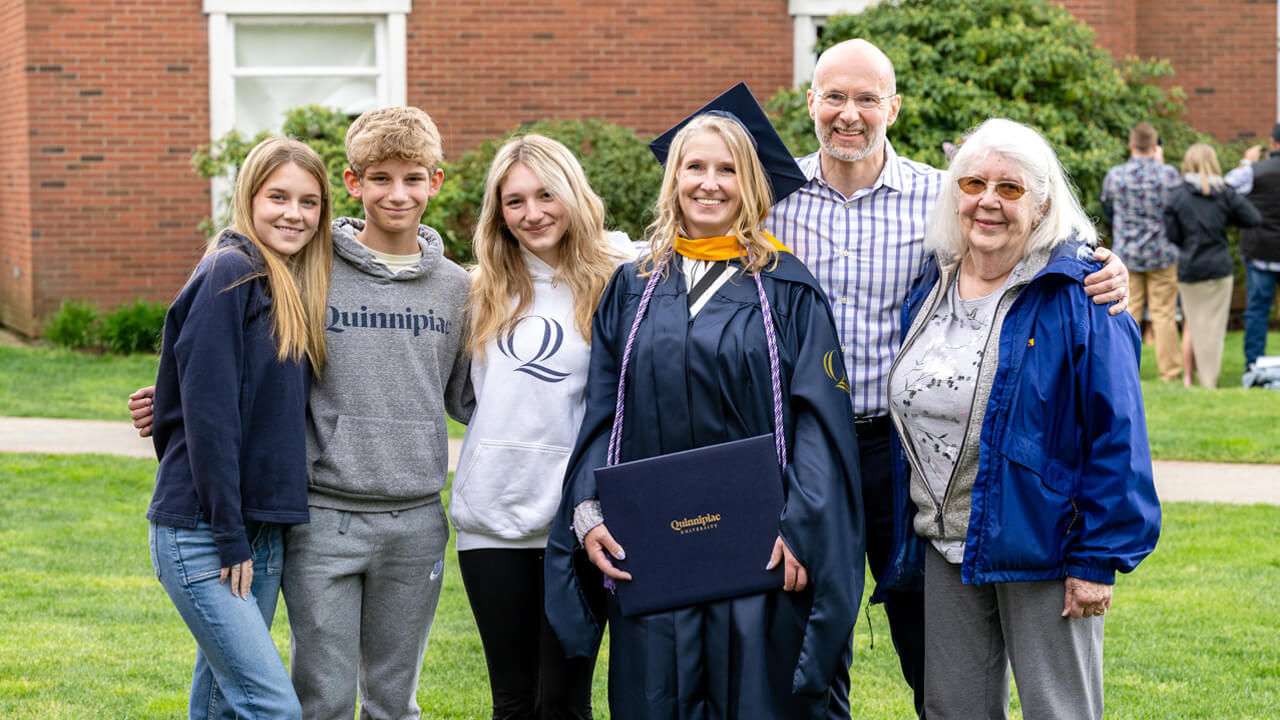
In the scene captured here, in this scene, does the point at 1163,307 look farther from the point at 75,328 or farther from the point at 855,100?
the point at 75,328

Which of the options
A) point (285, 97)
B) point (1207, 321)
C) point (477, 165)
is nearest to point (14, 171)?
point (285, 97)

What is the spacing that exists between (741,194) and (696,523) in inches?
33.9

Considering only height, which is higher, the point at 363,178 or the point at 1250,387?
the point at 363,178

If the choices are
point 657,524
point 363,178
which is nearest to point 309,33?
point 363,178

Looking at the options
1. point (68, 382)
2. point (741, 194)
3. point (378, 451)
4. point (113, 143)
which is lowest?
point (68, 382)

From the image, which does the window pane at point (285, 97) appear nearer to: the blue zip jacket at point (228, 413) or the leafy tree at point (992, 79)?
the leafy tree at point (992, 79)

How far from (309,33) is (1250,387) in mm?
9443

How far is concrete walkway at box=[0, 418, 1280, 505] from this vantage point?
7.58m

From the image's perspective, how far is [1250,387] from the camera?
35.9 feet

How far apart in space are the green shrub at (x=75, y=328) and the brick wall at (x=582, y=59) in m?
3.80

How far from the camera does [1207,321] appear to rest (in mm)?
11305

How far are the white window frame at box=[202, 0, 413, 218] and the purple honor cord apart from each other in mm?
10041

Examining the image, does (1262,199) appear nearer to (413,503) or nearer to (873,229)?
(873,229)

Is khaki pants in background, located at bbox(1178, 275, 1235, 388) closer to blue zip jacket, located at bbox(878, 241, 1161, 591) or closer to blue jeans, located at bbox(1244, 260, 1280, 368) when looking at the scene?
blue jeans, located at bbox(1244, 260, 1280, 368)
